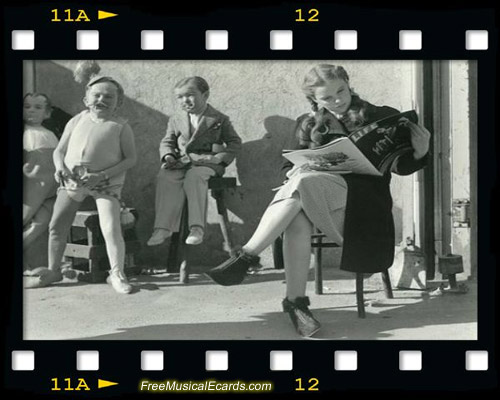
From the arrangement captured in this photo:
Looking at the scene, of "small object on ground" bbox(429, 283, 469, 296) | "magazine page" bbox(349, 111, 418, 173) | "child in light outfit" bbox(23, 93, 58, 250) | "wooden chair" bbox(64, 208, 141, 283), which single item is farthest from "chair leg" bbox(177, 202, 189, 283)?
"small object on ground" bbox(429, 283, 469, 296)

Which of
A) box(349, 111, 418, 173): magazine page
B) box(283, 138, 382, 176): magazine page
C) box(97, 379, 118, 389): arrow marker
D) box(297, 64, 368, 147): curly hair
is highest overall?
box(297, 64, 368, 147): curly hair

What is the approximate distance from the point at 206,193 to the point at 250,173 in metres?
0.38

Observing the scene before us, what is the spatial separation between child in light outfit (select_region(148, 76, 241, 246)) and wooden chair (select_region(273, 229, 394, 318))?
0.52m

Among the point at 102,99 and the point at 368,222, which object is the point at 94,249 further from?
the point at 368,222

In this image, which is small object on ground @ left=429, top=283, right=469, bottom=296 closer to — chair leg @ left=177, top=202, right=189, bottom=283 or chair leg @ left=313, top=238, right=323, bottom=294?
chair leg @ left=313, top=238, right=323, bottom=294

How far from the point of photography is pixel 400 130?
4.70 meters

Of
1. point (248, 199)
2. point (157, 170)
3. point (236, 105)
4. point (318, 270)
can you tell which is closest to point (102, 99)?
point (157, 170)

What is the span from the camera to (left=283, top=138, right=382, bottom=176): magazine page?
14.9ft

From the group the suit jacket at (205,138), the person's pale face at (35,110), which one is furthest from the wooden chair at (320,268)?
the person's pale face at (35,110)

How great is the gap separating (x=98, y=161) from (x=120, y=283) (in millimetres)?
818

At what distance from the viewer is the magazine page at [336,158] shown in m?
4.53

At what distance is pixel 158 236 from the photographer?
5.52m

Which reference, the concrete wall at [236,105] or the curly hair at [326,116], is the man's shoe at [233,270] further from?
the concrete wall at [236,105]

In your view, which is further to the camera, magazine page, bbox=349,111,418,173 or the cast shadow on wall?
the cast shadow on wall
